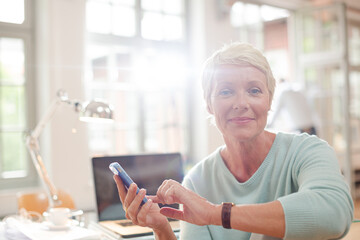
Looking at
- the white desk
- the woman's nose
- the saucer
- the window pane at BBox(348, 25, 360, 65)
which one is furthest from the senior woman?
the window pane at BBox(348, 25, 360, 65)

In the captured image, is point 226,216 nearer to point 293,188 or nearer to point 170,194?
point 170,194

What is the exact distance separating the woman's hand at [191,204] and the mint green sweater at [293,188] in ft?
0.54

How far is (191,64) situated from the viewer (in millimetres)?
4746

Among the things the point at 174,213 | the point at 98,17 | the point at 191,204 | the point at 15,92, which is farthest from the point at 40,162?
the point at 98,17

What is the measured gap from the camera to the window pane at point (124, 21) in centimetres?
425

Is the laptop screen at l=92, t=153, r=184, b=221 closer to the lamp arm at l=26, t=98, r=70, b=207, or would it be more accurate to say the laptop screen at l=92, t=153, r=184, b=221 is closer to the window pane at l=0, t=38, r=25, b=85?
the lamp arm at l=26, t=98, r=70, b=207

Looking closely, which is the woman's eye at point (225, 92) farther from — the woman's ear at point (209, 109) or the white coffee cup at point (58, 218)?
the white coffee cup at point (58, 218)

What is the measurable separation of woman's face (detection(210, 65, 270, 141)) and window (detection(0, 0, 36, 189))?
9.18 ft

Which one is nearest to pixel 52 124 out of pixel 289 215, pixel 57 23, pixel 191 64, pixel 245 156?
pixel 57 23

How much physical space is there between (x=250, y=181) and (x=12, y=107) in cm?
290

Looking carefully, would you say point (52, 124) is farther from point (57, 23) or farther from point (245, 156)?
point (245, 156)

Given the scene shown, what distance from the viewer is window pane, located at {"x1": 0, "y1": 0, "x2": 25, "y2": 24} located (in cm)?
363

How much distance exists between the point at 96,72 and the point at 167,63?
86 cm

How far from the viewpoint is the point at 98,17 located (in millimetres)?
4125
